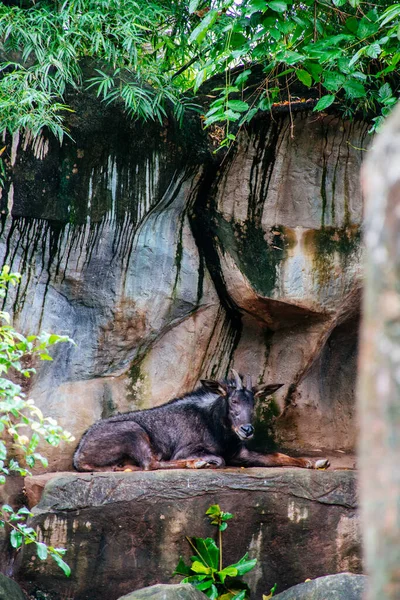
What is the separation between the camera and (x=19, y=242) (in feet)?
27.3

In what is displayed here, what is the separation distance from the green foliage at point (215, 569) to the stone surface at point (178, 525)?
0.09 meters

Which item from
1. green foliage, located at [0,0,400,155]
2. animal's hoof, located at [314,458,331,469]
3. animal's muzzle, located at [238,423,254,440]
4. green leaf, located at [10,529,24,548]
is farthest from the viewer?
animal's hoof, located at [314,458,331,469]

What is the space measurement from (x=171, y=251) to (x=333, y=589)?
443 centimetres

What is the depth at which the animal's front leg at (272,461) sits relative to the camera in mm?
8266

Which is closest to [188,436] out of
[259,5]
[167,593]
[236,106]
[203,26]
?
[167,593]

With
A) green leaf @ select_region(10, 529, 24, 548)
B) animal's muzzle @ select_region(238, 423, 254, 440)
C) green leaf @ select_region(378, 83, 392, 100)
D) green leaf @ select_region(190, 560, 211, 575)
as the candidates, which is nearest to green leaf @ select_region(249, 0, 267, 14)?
green leaf @ select_region(378, 83, 392, 100)

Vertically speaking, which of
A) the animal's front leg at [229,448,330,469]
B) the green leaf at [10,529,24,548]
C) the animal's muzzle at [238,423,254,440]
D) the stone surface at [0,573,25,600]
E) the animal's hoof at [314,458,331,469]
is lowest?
the stone surface at [0,573,25,600]

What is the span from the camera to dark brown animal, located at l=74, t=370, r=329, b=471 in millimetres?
8141

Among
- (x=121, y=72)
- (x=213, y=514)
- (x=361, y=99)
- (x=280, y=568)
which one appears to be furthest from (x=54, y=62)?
(x=280, y=568)

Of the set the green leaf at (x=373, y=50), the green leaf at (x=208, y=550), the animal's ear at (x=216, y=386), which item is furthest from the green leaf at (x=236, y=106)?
the green leaf at (x=208, y=550)

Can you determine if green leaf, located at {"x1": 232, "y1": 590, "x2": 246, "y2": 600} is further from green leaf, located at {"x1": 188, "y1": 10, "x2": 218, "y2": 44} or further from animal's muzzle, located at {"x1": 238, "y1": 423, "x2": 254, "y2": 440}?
green leaf, located at {"x1": 188, "y1": 10, "x2": 218, "y2": 44}

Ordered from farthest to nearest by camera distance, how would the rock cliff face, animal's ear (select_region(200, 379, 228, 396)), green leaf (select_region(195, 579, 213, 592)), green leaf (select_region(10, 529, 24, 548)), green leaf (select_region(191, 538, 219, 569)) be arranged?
animal's ear (select_region(200, 379, 228, 396)) < the rock cliff face < green leaf (select_region(191, 538, 219, 569)) < green leaf (select_region(195, 579, 213, 592)) < green leaf (select_region(10, 529, 24, 548))

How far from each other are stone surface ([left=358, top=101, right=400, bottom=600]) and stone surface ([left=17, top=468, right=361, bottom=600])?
5.93 m

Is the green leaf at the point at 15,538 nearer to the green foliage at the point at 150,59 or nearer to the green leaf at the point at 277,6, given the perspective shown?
the green foliage at the point at 150,59
